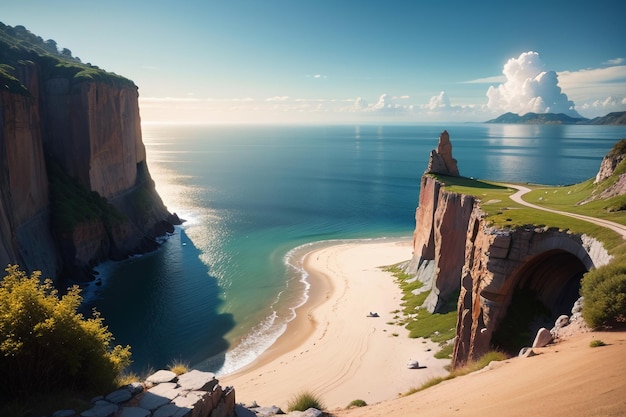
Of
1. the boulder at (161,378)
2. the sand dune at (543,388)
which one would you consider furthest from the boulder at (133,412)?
the sand dune at (543,388)

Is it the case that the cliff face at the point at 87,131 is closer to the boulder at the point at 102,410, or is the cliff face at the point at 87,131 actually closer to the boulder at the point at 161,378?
the boulder at the point at 161,378

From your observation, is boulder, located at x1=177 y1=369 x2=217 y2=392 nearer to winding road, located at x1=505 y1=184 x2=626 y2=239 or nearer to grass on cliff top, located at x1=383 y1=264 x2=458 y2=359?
winding road, located at x1=505 y1=184 x2=626 y2=239

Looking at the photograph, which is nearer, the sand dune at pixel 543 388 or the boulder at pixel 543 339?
the sand dune at pixel 543 388

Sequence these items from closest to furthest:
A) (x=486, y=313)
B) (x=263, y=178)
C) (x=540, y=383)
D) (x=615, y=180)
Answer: (x=540, y=383), (x=486, y=313), (x=615, y=180), (x=263, y=178)

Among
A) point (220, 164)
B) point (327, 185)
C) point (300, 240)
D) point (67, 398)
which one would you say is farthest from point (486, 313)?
point (220, 164)

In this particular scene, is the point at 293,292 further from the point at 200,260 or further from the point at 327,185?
the point at 327,185

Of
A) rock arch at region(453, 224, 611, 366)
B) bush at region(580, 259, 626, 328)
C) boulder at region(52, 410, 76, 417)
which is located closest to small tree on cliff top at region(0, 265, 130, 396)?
boulder at region(52, 410, 76, 417)
